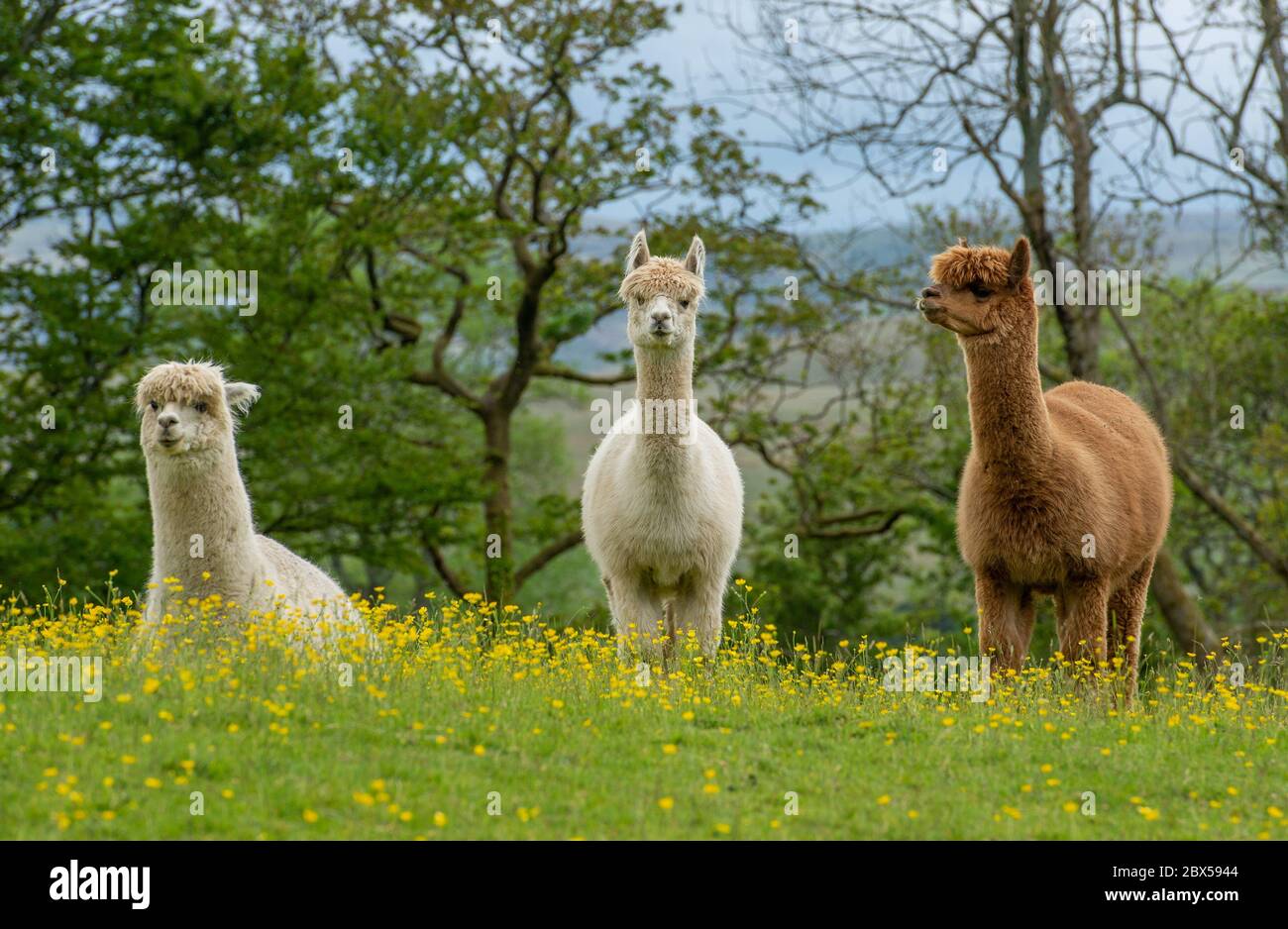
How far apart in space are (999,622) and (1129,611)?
1598 mm

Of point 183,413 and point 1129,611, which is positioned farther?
point 1129,611

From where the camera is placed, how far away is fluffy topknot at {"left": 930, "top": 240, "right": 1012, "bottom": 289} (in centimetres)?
919

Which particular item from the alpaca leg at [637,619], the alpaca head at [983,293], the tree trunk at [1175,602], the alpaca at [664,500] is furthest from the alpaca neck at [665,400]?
the tree trunk at [1175,602]

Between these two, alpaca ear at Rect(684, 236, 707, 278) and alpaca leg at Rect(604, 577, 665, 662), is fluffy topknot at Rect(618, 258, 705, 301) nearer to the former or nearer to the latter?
alpaca ear at Rect(684, 236, 707, 278)

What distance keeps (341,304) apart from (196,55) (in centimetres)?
432

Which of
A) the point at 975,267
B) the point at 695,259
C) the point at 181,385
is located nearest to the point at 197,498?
the point at 181,385

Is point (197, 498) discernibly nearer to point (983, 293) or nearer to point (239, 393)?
point (239, 393)

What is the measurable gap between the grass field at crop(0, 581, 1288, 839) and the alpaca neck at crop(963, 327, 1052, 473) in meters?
1.32

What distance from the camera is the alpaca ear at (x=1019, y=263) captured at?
29.5 feet

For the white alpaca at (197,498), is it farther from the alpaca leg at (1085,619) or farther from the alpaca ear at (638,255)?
the alpaca leg at (1085,619)

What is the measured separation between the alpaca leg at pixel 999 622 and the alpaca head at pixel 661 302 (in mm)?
2442

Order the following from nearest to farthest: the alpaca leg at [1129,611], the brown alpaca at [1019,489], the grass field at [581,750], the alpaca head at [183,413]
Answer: the grass field at [581,750] → the brown alpaca at [1019,489] → the alpaca head at [183,413] → the alpaca leg at [1129,611]

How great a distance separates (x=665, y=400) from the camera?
10.1 m
